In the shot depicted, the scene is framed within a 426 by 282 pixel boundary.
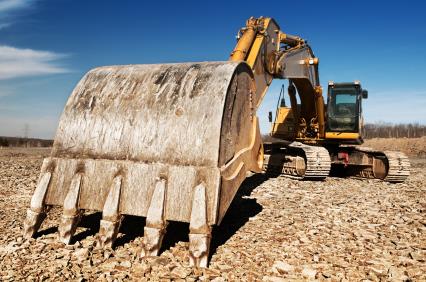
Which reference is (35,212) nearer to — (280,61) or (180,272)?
(180,272)

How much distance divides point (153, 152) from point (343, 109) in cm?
882

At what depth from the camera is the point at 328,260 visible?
4.31 metres

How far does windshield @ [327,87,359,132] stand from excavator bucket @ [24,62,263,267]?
736 centimetres

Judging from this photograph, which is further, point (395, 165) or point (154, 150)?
point (395, 165)

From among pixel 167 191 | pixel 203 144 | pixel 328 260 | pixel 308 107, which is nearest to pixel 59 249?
pixel 167 191

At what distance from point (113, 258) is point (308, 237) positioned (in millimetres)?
2568

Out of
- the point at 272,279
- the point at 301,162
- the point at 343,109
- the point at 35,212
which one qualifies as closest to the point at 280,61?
the point at 301,162

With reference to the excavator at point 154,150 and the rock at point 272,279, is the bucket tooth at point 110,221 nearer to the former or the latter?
the excavator at point 154,150

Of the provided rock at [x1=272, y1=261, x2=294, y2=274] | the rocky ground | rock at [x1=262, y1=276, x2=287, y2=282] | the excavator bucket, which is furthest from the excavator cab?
rock at [x1=262, y1=276, x2=287, y2=282]

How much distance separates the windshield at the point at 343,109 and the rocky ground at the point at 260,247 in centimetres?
457

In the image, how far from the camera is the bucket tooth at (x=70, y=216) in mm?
4430

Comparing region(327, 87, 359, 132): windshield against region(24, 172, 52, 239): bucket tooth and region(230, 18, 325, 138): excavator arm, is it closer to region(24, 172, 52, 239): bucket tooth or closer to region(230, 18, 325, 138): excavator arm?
region(230, 18, 325, 138): excavator arm

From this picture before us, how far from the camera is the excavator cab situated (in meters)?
11.8

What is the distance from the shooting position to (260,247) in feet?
15.2
